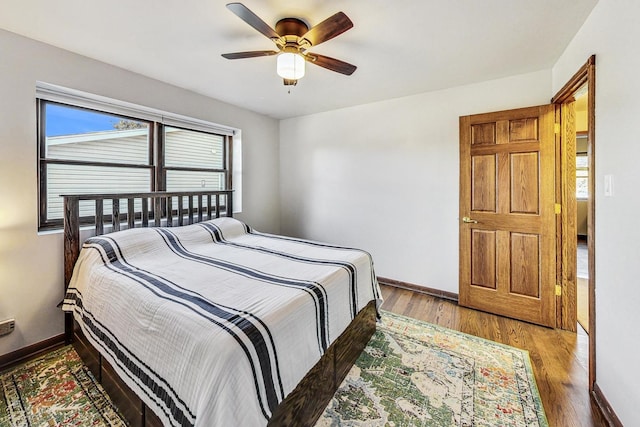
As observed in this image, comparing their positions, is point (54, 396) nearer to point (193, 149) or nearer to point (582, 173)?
point (193, 149)

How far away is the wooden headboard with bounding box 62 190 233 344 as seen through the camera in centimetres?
224

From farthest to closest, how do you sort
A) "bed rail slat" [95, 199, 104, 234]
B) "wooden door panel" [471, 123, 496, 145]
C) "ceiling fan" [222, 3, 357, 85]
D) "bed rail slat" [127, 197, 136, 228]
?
"wooden door panel" [471, 123, 496, 145] → "bed rail slat" [127, 197, 136, 228] → "bed rail slat" [95, 199, 104, 234] → "ceiling fan" [222, 3, 357, 85]

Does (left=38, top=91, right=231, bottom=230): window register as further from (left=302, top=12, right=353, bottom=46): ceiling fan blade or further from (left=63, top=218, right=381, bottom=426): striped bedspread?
(left=302, top=12, right=353, bottom=46): ceiling fan blade

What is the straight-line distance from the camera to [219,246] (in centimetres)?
263

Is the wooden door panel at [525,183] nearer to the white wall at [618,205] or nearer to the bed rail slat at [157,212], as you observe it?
the white wall at [618,205]

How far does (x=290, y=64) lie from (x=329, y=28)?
348 mm

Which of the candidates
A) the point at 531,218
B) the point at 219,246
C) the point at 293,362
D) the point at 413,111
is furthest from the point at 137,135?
the point at 531,218

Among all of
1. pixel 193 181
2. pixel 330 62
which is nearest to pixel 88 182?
pixel 193 181

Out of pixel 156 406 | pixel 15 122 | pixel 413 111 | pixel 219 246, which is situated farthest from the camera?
pixel 413 111

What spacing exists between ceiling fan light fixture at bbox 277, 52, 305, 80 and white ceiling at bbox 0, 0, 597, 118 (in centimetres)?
24

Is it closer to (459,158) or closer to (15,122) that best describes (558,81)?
(459,158)

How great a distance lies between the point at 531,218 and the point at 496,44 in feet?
5.09

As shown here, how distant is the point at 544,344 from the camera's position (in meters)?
2.26

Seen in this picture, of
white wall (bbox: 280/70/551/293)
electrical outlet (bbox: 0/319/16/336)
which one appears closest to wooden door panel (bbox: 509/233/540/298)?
white wall (bbox: 280/70/551/293)
